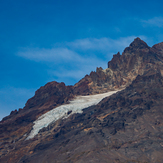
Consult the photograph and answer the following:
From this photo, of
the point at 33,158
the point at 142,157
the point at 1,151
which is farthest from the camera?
the point at 1,151

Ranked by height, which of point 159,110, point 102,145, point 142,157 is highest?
point 159,110

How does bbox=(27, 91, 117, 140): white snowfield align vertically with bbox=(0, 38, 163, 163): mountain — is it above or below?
above

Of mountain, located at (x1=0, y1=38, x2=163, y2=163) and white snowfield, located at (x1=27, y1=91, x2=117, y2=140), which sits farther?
white snowfield, located at (x1=27, y1=91, x2=117, y2=140)

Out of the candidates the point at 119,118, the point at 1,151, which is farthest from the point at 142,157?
the point at 1,151

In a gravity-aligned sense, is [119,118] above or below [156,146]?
above

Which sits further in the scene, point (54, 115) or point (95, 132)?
point (54, 115)

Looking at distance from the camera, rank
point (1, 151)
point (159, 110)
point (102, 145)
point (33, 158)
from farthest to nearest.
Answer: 1. point (1, 151)
2. point (159, 110)
3. point (33, 158)
4. point (102, 145)

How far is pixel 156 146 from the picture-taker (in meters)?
87.8

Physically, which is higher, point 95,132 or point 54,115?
point 54,115

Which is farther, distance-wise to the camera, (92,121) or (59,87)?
(59,87)

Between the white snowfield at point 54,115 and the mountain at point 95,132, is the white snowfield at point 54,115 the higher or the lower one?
the higher one

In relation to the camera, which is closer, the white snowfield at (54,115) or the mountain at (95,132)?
the mountain at (95,132)

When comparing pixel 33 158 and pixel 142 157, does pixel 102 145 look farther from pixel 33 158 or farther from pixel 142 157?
pixel 33 158

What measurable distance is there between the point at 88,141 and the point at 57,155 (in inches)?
502
